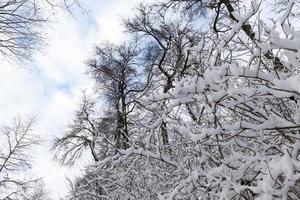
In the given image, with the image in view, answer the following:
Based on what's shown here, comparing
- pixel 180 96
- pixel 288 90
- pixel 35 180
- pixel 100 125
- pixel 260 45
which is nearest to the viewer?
pixel 288 90

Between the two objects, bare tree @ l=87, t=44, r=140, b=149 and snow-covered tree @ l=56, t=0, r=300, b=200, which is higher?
bare tree @ l=87, t=44, r=140, b=149

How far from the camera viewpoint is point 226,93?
2305 millimetres

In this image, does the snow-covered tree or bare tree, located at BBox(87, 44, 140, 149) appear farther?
bare tree, located at BBox(87, 44, 140, 149)

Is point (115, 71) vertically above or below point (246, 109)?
above

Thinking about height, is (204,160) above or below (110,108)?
below

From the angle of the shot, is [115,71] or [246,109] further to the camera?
[115,71]

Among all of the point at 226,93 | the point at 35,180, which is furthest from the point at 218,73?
the point at 35,180

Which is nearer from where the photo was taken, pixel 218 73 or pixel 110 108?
pixel 218 73

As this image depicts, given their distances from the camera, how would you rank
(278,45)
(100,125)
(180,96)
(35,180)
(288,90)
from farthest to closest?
(35,180)
(100,125)
(180,96)
(278,45)
(288,90)

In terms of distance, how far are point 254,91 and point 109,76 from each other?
507 inches

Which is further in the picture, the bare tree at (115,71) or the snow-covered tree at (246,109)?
the bare tree at (115,71)

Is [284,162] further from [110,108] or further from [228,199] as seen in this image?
[110,108]

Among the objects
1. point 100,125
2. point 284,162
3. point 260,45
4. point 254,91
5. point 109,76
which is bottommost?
point 284,162

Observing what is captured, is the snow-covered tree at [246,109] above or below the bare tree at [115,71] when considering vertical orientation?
below
